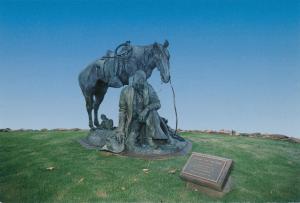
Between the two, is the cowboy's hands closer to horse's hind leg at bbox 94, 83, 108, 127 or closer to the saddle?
the saddle

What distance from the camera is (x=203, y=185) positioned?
24.4 ft

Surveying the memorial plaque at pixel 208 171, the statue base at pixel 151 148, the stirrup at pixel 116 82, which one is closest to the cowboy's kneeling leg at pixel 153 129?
the statue base at pixel 151 148

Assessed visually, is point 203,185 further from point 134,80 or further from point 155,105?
point 134,80

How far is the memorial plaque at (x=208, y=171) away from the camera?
23.7 ft

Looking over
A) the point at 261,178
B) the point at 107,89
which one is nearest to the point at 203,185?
the point at 261,178

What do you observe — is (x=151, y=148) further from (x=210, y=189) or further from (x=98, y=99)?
(x=98, y=99)

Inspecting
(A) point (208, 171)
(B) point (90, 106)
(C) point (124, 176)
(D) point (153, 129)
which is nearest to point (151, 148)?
(D) point (153, 129)

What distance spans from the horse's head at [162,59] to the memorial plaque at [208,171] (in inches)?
131

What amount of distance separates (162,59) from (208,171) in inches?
171

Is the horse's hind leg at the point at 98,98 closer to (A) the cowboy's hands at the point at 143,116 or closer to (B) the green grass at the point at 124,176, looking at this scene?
(B) the green grass at the point at 124,176

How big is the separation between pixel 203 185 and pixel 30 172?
4.40 m

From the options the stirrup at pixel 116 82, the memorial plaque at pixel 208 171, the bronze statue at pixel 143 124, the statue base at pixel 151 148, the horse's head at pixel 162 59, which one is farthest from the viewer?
the stirrup at pixel 116 82

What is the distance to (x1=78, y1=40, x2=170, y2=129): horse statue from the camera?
10648 mm

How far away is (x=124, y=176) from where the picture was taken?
8094 millimetres
